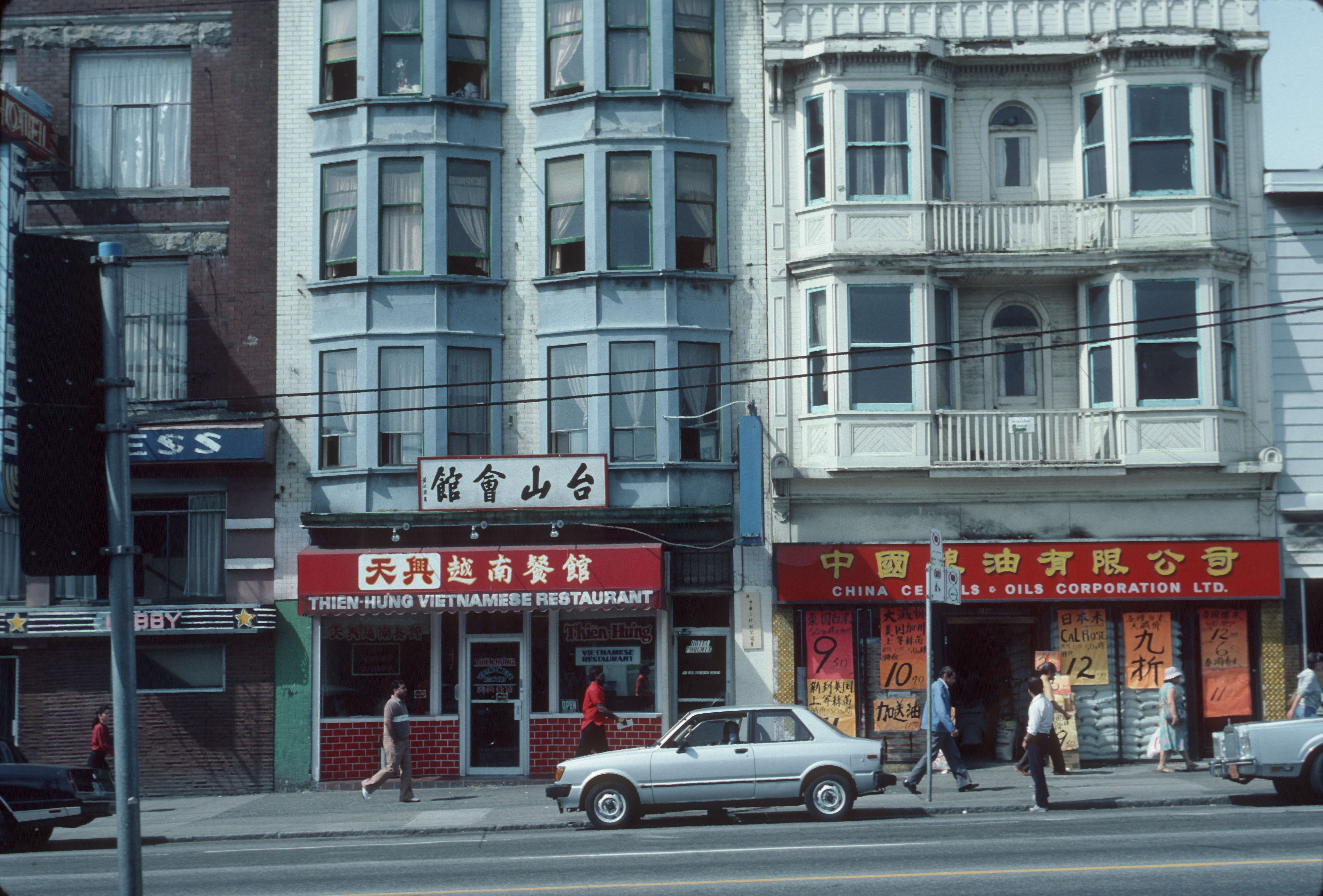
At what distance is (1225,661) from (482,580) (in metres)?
12.2

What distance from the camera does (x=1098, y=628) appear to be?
22.3m

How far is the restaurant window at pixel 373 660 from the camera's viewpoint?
74.6 ft

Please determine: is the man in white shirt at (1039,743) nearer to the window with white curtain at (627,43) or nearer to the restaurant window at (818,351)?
the restaurant window at (818,351)

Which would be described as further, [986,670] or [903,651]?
[986,670]

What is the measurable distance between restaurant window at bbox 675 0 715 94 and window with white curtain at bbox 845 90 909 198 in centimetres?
262

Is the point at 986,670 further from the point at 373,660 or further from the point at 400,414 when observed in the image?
the point at 400,414

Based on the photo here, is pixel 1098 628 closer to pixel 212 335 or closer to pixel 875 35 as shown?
pixel 875 35

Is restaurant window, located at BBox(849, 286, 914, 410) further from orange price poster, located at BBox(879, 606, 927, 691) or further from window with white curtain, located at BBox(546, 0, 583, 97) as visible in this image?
window with white curtain, located at BBox(546, 0, 583, 97)

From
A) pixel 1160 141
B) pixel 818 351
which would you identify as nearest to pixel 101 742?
pixel 818 351

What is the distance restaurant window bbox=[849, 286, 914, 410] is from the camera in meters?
22.4

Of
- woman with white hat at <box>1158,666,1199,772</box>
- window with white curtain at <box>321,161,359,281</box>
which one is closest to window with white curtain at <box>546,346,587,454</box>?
window with white curtain at <box>321,161,359,281</box>

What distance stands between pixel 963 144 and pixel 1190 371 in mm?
5427

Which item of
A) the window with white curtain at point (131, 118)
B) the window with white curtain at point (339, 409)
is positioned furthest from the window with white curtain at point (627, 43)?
the window with white curtain at point (131, 118)

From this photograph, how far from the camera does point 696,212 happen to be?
23.5 metres
